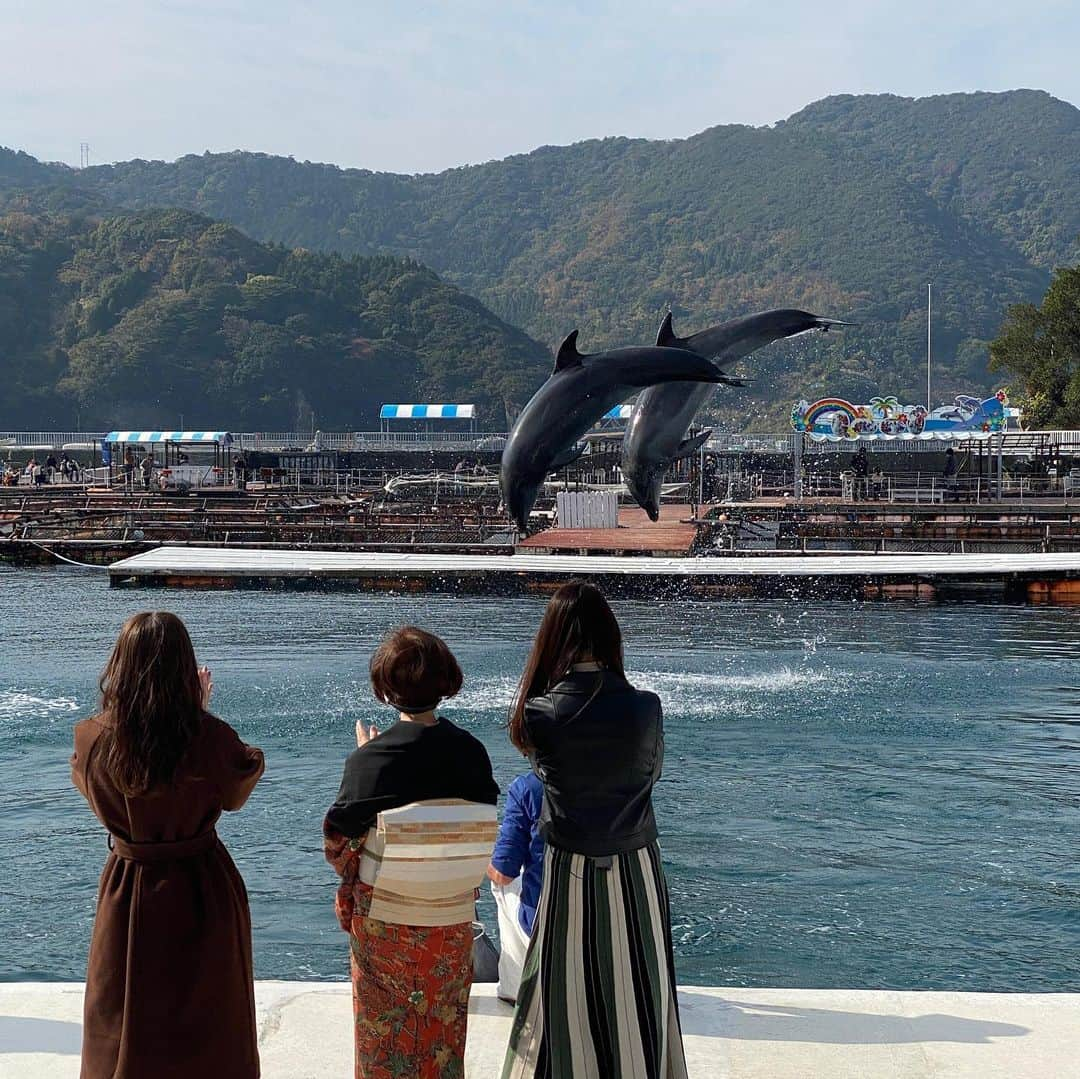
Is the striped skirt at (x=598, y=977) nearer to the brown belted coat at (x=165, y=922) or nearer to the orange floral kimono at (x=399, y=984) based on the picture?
the orange floral kimono at (x=399, y=984)

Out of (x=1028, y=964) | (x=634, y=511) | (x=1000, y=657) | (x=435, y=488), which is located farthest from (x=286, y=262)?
(x=1028, y=964)

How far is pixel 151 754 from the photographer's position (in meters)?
3.52

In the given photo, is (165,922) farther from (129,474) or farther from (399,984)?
(129,474)

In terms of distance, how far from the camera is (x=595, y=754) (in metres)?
3.89

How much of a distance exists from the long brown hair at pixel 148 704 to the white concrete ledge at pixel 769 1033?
146 cm

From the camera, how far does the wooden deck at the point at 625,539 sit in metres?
27.2

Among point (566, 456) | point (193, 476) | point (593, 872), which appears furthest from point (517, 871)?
point (193, 476)

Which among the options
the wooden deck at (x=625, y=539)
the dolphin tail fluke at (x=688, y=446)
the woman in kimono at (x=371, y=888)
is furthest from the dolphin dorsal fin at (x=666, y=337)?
Answer: the wooden deck at (x=625, y=539)

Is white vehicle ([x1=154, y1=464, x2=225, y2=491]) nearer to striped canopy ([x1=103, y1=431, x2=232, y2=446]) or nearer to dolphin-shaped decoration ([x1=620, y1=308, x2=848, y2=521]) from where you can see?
striped canopy ([x1=103, y1=431, x2=232, y2=446])

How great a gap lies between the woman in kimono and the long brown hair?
1.49 feet

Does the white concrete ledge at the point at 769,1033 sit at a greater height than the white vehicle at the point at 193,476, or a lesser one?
lesser

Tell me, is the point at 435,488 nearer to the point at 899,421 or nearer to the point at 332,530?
the point at 899,421

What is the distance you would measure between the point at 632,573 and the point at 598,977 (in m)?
20.1

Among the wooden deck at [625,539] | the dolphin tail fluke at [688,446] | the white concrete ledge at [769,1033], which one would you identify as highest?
the dolphin tail fluke at [688,446]
